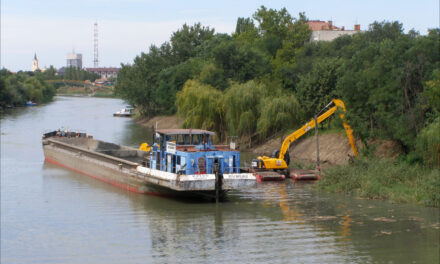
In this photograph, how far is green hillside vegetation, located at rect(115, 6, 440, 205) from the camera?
32.1 meters

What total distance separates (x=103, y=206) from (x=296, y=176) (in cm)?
1153

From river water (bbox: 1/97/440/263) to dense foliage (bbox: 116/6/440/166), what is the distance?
6.30 m

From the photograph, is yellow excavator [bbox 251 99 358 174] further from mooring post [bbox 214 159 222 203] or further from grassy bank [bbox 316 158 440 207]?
mooring post [bbox 214 159 222 203]

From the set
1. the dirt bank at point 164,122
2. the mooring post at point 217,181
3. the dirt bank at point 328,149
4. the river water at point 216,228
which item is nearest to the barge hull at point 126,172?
the mooring post at point 217,181

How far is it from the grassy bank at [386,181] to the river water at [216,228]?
83cm

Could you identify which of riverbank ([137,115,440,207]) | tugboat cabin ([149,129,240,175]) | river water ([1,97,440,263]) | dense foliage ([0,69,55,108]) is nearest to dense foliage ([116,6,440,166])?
riverbank ([137,115,440,207])

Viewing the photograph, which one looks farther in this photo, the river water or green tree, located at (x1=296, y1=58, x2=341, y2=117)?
green tree, located at (x1=296, y1=58, x2=341, y2=117)

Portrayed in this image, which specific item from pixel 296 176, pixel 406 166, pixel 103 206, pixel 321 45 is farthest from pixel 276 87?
pixel 103 206

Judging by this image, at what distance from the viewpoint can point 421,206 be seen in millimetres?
27141

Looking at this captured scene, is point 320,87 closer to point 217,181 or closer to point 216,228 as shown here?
point 217,181

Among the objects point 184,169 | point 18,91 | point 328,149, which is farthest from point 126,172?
point 18,91

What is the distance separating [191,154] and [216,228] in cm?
532

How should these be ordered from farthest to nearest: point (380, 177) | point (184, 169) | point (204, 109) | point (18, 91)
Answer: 1. point (18, 91)
2. point (204, 109)
3. point (380, 177)
4. point (184, 169)

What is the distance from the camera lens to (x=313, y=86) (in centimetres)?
4656
